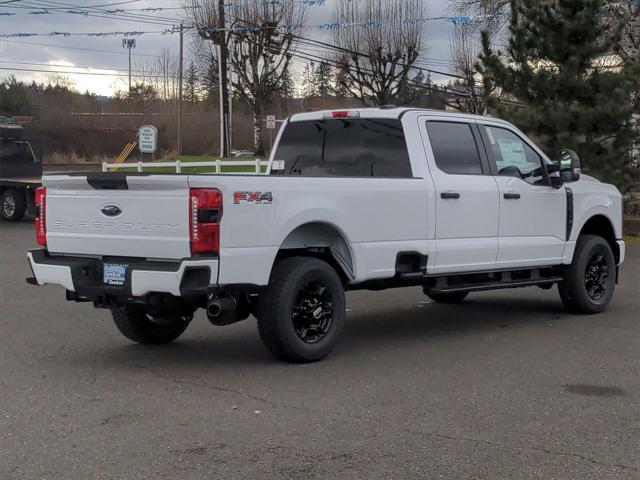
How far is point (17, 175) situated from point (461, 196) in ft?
57.3

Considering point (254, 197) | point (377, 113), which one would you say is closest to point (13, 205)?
point (377, 113)

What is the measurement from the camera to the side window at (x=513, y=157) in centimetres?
835

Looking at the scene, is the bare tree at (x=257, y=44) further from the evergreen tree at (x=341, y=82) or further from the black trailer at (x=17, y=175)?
the black trailer at (x=17, y=175)

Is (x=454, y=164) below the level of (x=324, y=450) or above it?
above

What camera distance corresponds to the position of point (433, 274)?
24.7ft

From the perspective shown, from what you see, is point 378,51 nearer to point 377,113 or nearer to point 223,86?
point 223,86

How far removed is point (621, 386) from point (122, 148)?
184 feet

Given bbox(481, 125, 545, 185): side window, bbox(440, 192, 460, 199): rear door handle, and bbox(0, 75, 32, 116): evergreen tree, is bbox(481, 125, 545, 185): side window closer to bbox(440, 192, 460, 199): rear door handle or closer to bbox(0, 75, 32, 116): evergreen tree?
bbox(440, 192, 460, 199): rear door handle

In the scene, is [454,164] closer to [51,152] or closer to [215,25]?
[215,25]

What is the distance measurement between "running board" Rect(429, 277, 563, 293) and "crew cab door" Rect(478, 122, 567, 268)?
174 millimetres

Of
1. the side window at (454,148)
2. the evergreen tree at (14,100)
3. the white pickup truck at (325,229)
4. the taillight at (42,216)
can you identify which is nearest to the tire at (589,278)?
the white pickup truck at (325,229)

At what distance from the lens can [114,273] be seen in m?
6.32

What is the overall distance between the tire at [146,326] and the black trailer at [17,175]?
13937 millimetres

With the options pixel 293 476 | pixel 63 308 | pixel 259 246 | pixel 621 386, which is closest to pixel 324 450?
pixel 293 476
